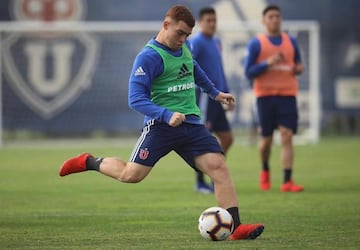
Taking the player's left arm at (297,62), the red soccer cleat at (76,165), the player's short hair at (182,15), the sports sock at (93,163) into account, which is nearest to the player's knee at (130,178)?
the sports sock at (93,163)

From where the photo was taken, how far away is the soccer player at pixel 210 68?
1359 cm

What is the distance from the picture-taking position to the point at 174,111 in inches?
358

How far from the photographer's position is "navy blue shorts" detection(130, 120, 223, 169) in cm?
915

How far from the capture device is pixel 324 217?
1059 centimetres

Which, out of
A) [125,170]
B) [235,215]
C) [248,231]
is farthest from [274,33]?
[248,231]

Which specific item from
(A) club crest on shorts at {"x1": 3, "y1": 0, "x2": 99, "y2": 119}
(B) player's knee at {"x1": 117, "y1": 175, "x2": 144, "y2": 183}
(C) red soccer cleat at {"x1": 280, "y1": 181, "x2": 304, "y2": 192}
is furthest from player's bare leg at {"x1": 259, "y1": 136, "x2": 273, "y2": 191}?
(A) club crest on shorts at {"x1": 3, "y1": 0, "x2": 99, "y2": 119}

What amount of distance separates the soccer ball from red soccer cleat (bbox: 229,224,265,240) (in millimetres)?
84

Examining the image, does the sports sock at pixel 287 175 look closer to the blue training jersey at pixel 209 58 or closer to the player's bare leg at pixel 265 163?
the player's bare leg at pixel 265 163

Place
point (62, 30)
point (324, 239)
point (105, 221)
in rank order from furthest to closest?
point (62, 30), point (105, 221), point (324, 239)

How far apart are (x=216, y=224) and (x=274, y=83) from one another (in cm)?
542

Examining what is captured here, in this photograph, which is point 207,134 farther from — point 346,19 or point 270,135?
point 346,19

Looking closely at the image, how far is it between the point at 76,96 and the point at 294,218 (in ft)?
49.1

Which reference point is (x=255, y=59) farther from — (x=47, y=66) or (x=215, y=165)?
(x=47, y=66)

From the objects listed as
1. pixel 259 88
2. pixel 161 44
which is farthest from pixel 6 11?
pixel 161 44
